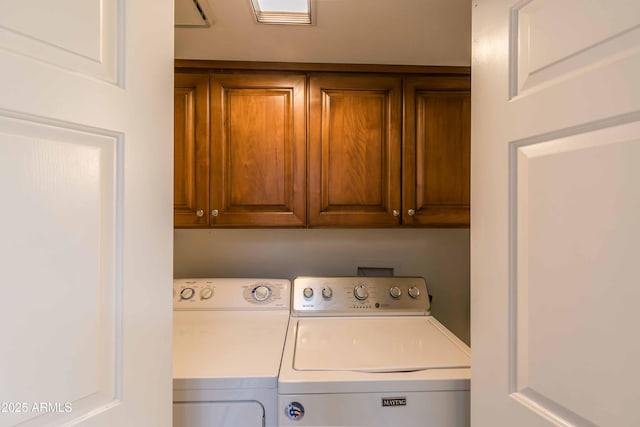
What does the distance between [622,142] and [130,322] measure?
883 mm

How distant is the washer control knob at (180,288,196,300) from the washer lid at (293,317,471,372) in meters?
0.57

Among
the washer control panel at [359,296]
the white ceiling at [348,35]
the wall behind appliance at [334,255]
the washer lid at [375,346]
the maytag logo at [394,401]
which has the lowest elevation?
the maytag logo at [394,401]

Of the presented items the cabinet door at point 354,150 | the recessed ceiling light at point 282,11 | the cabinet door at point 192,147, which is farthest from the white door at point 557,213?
the cabinet door at point 192,147

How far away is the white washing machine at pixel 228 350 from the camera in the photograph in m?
0.96

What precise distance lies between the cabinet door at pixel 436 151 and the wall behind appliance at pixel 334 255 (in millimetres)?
314

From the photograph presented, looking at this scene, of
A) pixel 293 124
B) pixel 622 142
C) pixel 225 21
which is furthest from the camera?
pixel 293 124

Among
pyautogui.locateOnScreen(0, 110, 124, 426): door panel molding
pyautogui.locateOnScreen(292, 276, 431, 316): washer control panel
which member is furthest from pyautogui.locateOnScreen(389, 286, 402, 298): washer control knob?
pyautogui.locateOnScreen(0, 110, 124, 426): door panel molding

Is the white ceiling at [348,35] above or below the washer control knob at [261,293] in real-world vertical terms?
above

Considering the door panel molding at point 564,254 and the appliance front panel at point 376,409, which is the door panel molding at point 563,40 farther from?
the appliance front panel at point 376,409

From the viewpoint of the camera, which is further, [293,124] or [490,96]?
[293,124]

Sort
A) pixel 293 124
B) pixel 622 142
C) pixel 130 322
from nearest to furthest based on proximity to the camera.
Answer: pixel 622 142, pixel 130 322, pixel 293 124

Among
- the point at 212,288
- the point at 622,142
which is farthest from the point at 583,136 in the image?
the point at 212,288

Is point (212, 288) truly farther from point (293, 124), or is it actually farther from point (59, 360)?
point (59, 360)

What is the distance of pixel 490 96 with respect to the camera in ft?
2.43
